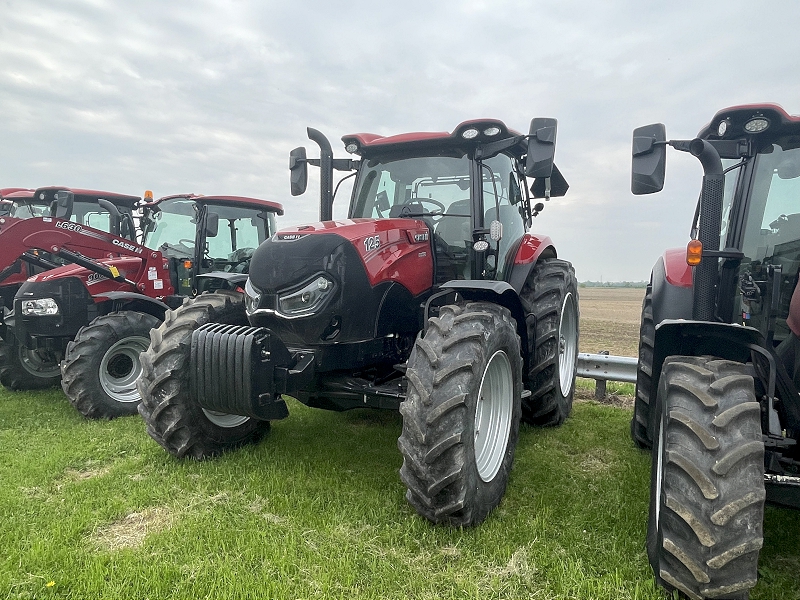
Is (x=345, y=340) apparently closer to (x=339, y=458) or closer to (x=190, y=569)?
(x=339, y=458)

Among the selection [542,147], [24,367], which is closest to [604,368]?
[542,147]

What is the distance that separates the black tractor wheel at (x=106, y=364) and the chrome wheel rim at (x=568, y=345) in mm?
4064

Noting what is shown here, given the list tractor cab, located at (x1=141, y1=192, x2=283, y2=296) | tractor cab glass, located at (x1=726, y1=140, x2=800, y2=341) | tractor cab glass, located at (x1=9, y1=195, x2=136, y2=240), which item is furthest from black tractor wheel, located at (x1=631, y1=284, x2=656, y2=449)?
tractor cab glass, located at (x1=9, y1=195, x2=136, y2=240)

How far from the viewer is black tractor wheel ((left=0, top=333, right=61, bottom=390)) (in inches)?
245

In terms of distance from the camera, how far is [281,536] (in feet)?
9.27

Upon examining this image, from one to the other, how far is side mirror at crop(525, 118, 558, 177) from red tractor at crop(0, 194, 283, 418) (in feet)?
11.2

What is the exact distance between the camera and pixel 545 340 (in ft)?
14.1

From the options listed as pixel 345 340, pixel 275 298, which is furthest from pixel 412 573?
pixel 275 298

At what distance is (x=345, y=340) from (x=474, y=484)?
1174mm

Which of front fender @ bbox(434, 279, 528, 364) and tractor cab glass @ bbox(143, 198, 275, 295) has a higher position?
tractor cab glass @ bbox(143, 198, 275, 295)

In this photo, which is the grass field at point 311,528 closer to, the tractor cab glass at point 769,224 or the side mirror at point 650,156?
the tractor cab glass at point 769,224

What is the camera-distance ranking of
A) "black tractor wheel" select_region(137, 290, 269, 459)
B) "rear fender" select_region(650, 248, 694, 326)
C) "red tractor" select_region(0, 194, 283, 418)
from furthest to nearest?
"red tractor" select_region(0, 194, 283, 418) → "black tractor wheel" select_region(137, 290, 269, 459) → "rear fender" select_region(650, 248, 694, 326)

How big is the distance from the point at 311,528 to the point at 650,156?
2675 mm

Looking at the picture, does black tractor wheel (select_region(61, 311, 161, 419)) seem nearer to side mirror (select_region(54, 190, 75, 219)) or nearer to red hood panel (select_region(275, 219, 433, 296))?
side mirror (select_region(54, 190, 75, 219))
